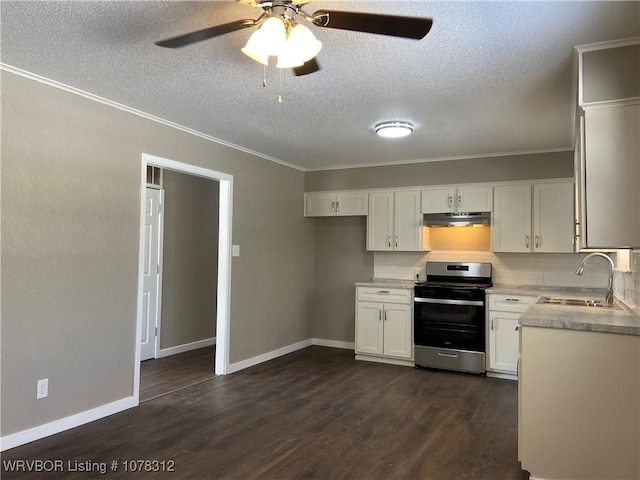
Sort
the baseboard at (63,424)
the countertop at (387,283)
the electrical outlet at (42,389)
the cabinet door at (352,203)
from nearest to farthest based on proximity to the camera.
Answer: the baseboard at (63,424)
the electrical outlet at (42,389)
the countertop at (387,283)
the cabinet door at (352,203)

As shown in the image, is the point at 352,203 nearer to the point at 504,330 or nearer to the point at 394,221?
the point at 394,221

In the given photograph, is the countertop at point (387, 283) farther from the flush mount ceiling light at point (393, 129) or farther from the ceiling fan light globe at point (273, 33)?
the ceiling fan light globe at point (273, 33)

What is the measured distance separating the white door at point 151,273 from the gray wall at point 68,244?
1371mm

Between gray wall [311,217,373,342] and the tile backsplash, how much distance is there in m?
0.30

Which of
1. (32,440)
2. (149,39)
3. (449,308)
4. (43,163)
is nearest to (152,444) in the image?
(32,440)

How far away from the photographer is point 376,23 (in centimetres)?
179

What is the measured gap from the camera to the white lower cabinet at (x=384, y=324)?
16.8ft

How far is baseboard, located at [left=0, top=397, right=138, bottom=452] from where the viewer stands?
283 centimetres

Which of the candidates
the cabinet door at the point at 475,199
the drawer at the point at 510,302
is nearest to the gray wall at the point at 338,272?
the cabinet door at the point at 475,199

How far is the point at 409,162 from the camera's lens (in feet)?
17.9

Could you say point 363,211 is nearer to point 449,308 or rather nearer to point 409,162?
point 409,162

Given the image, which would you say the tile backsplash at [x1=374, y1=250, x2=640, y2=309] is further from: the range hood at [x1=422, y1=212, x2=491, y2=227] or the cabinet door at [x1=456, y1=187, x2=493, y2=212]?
the cabinet door at [x1=456, y1=187, x2=493, y2=212]

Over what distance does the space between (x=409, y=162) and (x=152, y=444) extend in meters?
4.00

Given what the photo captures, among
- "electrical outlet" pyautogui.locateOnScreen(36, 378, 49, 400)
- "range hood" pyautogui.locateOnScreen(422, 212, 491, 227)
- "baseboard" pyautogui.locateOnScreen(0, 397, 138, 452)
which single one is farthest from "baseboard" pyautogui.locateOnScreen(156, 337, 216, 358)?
"range hood" pyautogui.locateOnScreen(422, 212, 491, 227)
